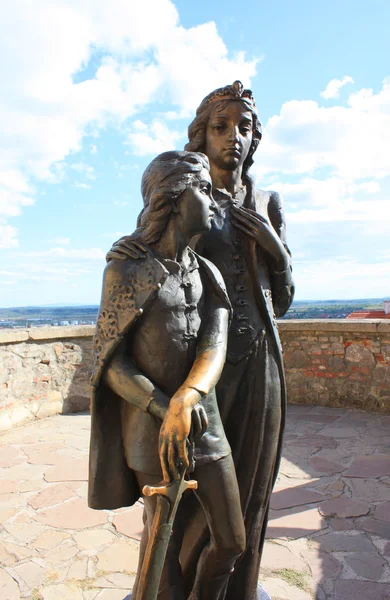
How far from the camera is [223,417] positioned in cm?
181

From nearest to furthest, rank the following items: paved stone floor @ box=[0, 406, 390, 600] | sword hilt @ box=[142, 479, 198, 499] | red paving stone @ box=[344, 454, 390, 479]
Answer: sword hilt @ box=[142, 479, 198, 499]
paved stone floor @ box=[0, 406, 390, 600]
red paving stone @ box=[344, 454, 390, 479]

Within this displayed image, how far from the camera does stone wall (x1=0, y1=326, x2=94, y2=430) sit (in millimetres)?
6312

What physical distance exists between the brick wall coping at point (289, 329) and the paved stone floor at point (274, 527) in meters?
1.46

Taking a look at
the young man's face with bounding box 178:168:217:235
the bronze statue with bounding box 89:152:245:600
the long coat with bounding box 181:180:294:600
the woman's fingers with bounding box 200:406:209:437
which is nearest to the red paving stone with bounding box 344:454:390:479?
the long coat with bounding box 181:180:294:600

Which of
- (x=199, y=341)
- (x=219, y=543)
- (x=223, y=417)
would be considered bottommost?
(x=219, y=543)

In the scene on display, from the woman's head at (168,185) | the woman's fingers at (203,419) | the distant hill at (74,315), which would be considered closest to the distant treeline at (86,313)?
the distant hill at (74,315)

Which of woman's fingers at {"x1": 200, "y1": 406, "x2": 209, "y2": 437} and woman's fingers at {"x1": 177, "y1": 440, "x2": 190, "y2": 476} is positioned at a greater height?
woman's fingers at {"x1": 200, "y1": 406, "x2": 209, "y2": 437}

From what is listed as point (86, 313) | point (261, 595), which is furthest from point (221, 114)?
point (86, 313)

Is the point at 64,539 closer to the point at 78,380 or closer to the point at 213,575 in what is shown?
the point at 213,575

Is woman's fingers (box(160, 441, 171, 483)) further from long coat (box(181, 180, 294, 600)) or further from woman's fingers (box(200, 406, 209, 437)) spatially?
long coat (box(181, 180, 294, 600))

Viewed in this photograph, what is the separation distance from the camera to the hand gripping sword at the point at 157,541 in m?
1.33

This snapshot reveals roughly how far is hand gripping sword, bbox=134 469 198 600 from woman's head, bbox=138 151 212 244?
0.76 metres

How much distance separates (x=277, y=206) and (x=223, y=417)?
3.02ft

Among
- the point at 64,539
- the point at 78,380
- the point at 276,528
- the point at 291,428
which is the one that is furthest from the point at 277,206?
the point at 78,380
